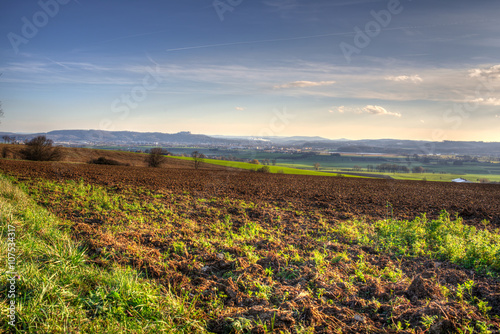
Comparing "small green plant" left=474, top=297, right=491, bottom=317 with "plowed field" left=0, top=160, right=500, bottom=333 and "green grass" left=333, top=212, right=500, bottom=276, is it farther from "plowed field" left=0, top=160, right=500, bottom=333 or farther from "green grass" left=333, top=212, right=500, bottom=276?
"green grass" left=333, top=212, right=500, bottom=276

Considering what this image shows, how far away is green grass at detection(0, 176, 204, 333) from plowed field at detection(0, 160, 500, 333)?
1.74 ft

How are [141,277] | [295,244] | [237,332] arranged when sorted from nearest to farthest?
1. [237,332]
2. [141,277]
3. [295,244]

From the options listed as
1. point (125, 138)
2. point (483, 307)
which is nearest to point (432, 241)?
point (483, 307)

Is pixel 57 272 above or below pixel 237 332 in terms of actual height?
above

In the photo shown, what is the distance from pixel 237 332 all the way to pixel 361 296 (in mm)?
2478

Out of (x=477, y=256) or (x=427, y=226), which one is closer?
(x=477, y=256)

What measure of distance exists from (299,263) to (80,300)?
14.2 feet

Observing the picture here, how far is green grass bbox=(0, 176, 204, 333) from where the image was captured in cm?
349

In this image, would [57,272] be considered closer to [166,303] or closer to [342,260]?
[166,303]

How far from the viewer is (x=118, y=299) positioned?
4.03m

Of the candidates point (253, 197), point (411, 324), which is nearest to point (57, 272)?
point (411, 324)

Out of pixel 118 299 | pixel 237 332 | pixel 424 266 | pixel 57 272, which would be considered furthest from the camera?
pixel 424 266

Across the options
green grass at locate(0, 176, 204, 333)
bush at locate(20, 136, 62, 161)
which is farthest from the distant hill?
green grass at locate(0, 176, 204, 333)

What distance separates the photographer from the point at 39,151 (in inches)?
1603
